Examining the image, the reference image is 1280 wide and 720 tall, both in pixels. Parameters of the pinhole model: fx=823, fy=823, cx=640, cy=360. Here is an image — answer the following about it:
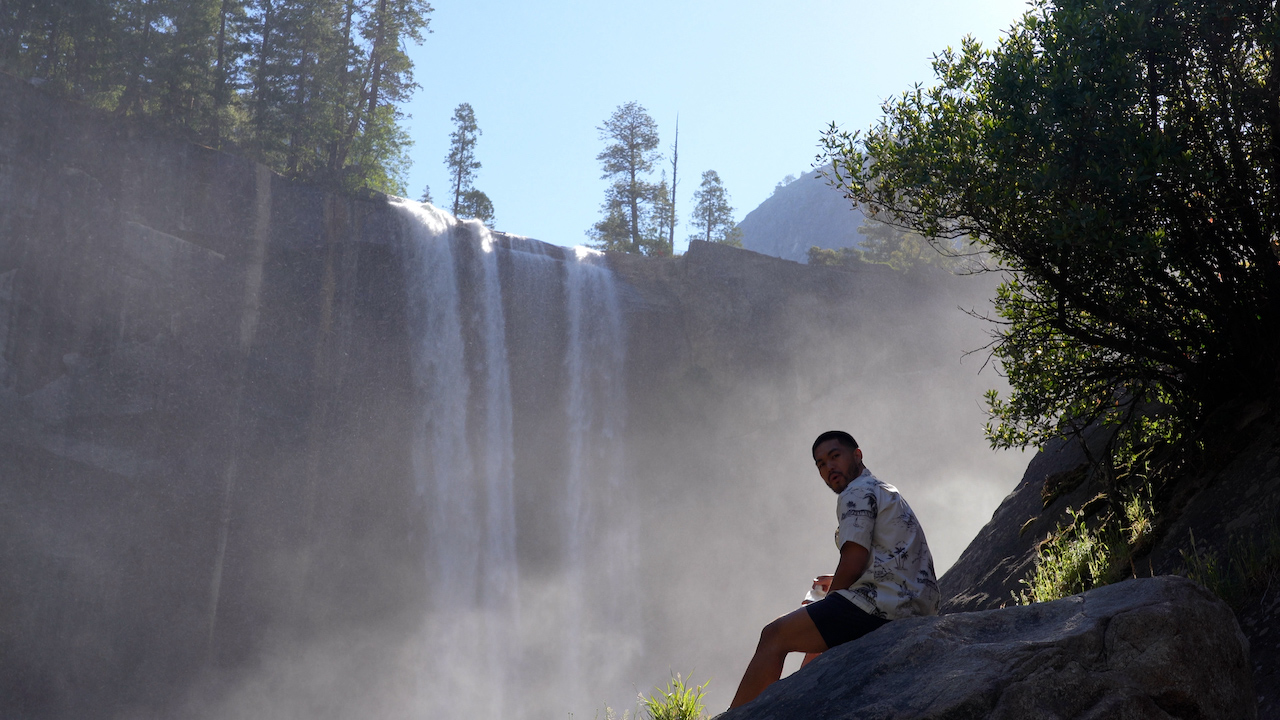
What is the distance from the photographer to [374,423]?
85.0 feet

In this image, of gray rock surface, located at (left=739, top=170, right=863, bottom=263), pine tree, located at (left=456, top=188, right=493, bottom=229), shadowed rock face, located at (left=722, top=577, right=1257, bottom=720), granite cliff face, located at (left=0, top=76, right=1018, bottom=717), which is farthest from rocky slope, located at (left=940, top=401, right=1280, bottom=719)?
gray rock surface, located at (left=739, top=170, right=863, bottom=263)

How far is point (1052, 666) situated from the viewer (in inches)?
123

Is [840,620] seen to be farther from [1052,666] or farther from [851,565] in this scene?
[1052,666]

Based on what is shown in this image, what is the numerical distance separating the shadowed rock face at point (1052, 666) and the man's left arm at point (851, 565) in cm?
40

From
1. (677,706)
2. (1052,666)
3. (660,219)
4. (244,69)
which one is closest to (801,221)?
(660,219)

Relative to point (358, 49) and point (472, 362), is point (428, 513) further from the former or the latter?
point (358, 49)

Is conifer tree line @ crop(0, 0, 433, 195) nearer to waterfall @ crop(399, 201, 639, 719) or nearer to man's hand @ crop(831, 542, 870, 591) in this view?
waterfall @ crop(399, 201, 639, 719)

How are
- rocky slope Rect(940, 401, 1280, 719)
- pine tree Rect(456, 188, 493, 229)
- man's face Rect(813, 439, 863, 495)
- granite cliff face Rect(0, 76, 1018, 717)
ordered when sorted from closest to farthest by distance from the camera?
man's face Rect(813, 439, 863, 495)
rocky slope Rect(940, 401, 1280, 719)
granite cliff face Rect(0, 76, 1018, 717)
pine tree Rect(456, 188, 493, 229)

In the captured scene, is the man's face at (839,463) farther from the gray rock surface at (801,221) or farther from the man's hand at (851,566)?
the gray rock surface at (801,221)

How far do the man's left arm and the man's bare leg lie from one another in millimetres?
242

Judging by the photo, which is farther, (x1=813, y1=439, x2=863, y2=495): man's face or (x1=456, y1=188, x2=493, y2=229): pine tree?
(x1=456, y1=188, x2=493, y2=229): pine tree

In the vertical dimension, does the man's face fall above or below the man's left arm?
above

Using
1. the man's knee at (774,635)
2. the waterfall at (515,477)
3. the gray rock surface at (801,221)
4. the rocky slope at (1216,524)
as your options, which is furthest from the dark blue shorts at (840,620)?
the gray rock surface at (801,221)

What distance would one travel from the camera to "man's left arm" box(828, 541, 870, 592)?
13.2 feet
